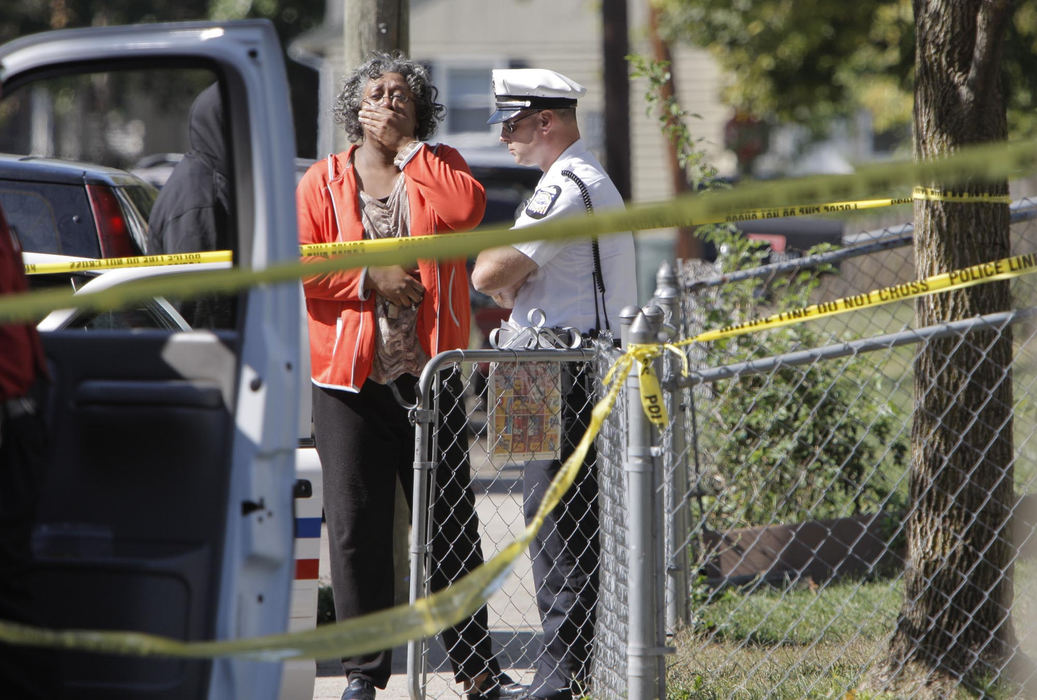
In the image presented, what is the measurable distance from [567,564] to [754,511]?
1941 mm

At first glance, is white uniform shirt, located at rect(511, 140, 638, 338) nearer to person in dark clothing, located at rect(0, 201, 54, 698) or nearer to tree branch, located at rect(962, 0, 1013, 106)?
tree branch, located at rect(962, 0, 1013, 106)

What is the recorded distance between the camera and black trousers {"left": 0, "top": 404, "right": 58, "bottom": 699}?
2400 millimetres

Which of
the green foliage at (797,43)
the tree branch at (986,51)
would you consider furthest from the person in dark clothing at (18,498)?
the green foliage at (797,43)

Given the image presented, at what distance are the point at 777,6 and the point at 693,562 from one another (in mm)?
11496

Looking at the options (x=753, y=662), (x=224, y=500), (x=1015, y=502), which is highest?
(x=224, y=500)

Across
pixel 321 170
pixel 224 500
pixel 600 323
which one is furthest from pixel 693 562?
pixel 224 500

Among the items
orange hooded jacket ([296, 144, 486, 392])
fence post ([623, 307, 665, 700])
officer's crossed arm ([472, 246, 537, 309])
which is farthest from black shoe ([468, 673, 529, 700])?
officer's crossed arm ([472, 246, 537, 309])

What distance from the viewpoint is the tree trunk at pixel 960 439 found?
12.1 ft

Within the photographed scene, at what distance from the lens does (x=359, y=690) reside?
3.95 m

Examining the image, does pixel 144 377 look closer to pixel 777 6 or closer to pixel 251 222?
pixel 251 222

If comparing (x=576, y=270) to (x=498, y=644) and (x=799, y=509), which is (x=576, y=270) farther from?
(x=799, y=509)

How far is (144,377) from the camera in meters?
2.74

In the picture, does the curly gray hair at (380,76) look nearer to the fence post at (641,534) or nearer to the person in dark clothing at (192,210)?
the person in dark clothing at (192,210)

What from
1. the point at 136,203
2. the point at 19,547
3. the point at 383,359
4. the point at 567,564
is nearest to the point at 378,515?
the point at 383,359
